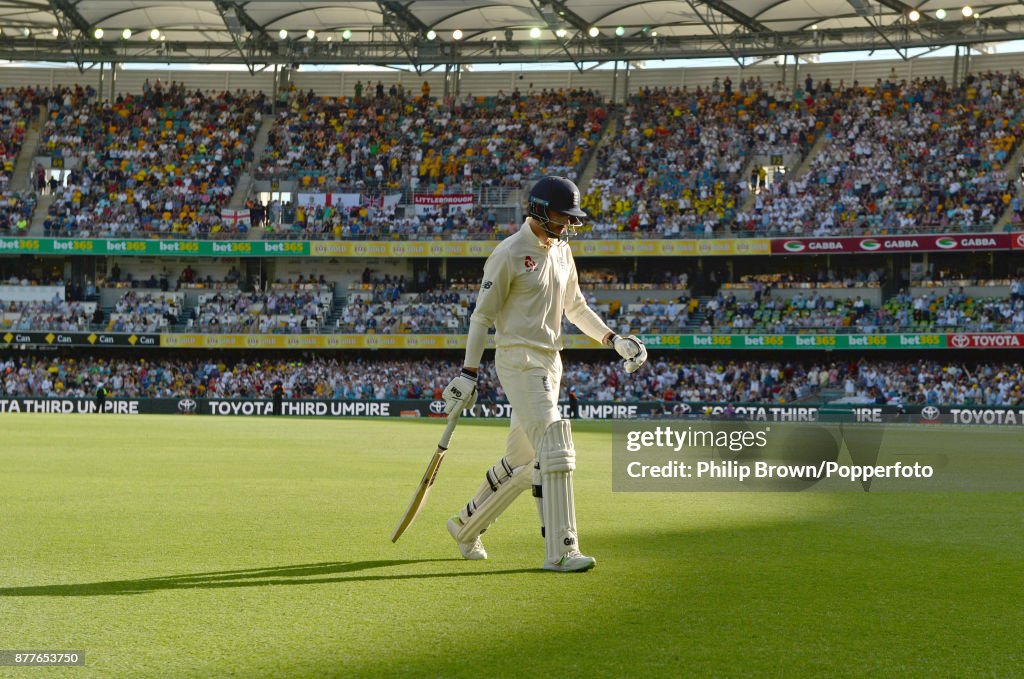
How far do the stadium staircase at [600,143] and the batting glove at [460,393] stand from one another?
48587 mm

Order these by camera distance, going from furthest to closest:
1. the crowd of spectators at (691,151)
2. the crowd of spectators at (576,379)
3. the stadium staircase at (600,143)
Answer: the stadium staircase at (600,143), the crowd of spectators at (691,151), the crowd of spectators at (576,379)

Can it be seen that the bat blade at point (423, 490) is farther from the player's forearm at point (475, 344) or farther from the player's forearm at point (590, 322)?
the player's forearm at point (590, 322)

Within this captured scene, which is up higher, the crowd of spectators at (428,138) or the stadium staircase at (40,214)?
the crowd of spectators at (428,138)

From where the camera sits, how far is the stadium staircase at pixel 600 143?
189 feet

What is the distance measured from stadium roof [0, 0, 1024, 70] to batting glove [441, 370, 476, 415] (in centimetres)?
4574

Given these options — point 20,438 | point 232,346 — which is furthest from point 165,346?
point 20,438

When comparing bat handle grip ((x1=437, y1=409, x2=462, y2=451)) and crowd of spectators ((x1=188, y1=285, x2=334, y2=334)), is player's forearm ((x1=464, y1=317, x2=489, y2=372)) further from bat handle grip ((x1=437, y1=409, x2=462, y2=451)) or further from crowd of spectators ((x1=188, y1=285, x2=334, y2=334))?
crowd of spectators ((x1=188, y1=285, x2=334, y2=334))

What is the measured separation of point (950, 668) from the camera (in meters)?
5.31

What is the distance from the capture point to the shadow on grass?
23.0 ft

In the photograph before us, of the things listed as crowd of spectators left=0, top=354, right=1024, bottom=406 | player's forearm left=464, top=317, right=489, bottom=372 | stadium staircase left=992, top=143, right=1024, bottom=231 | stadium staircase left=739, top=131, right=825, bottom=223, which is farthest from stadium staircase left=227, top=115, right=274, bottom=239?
player's forearm left=464, top=317, right=489, bottom=372

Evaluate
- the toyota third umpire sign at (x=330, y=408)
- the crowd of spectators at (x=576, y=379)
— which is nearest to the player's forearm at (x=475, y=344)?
the toyota third umpire sign at (x=330, y=408)

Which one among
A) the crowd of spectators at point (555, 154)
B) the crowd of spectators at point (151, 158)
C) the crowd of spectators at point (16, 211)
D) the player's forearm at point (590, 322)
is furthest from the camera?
the crowd of spectators at point (151, 158)

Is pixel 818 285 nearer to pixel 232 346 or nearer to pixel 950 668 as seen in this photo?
pixel 232 346

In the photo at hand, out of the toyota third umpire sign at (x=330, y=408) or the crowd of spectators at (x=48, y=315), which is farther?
the crowd of spectators at (x=48, y=315)
